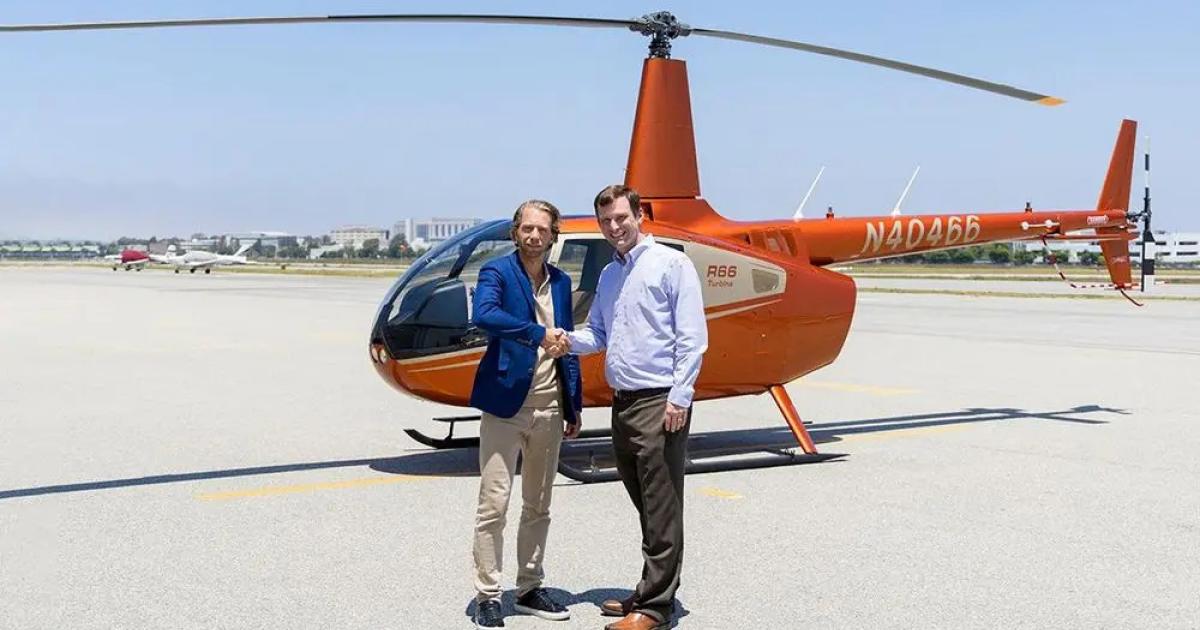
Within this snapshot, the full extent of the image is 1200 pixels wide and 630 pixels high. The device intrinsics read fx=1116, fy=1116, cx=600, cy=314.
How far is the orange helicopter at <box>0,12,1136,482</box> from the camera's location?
7.79m

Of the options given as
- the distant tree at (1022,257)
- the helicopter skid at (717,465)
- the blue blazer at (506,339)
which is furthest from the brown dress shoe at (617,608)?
the distant tree at (1022,257)

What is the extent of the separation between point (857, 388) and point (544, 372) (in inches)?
353

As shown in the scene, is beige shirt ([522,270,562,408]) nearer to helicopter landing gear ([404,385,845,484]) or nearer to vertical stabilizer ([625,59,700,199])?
helicopter landing gear ([404,385,845,484])

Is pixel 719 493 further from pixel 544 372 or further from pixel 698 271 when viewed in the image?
pixel 544 372

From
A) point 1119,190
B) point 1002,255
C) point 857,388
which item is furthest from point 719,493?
point 1002,255

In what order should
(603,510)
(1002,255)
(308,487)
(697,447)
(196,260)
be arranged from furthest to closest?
1. (1002,255)
2. (196,260)
3. (697,447)
4. (308,487)
5. (603,510)

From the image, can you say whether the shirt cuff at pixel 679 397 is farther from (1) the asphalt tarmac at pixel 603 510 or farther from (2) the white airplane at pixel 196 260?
(2) the white airplane at pixel 196 260

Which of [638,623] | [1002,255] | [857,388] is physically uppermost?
[638,623]

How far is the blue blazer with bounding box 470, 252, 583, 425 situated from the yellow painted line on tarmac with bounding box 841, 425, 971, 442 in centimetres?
537

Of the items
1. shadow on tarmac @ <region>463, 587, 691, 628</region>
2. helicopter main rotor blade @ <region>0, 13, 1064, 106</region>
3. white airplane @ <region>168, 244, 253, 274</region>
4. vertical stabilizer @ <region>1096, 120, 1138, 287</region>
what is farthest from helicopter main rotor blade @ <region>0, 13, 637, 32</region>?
white airplane @ <region>168, 244, 253, 274</region>

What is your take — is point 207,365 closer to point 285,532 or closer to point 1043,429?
point 285,532

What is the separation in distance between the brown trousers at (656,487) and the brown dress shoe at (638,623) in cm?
2

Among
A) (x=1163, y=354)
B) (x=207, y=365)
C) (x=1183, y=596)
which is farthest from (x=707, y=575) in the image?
(x=1163, y=354)

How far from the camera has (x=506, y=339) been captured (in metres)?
4.79
